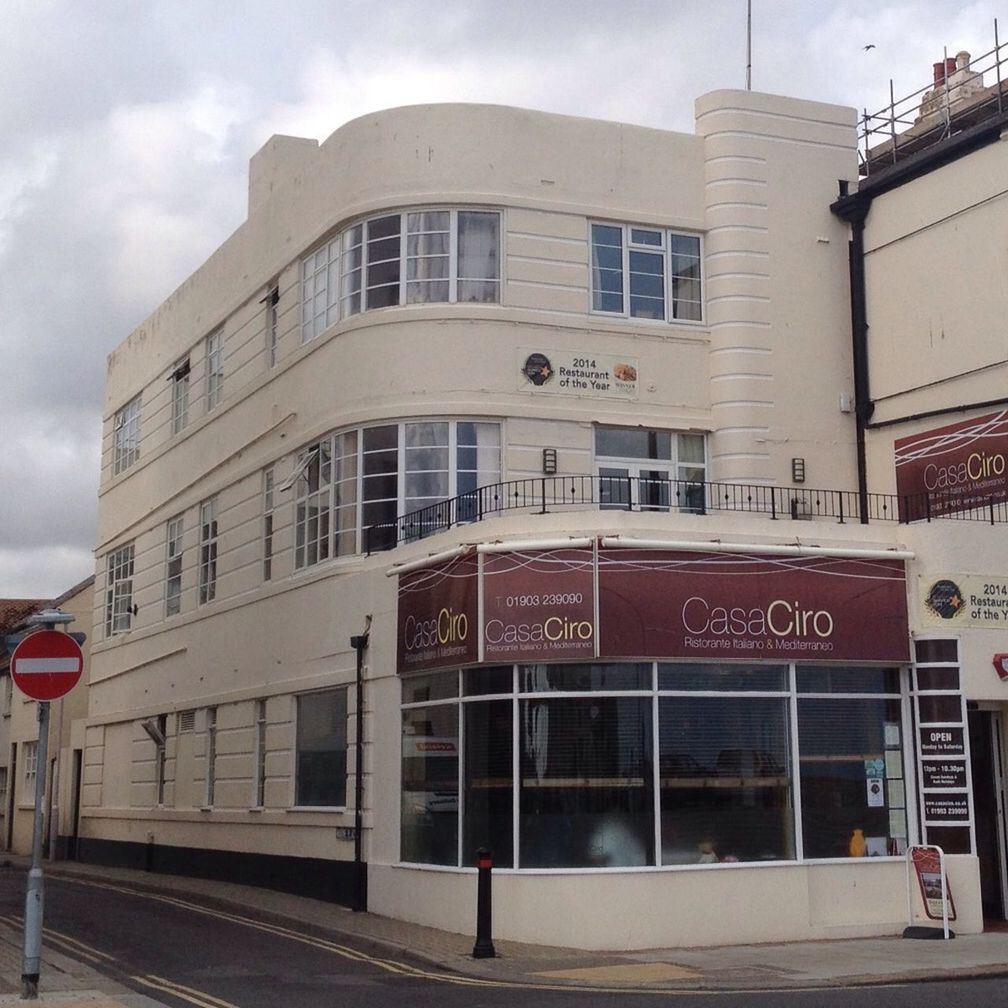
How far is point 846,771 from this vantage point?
17.8 meters

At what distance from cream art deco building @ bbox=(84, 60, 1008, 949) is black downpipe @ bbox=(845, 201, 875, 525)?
0.26ft

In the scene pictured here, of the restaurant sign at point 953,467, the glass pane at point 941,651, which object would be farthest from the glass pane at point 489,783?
the restaurant sign at point 953,467

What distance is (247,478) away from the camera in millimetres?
26453

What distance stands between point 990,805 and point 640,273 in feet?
30.9

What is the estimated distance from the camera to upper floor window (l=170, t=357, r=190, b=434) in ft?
101

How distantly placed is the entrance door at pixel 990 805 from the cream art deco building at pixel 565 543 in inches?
2.8

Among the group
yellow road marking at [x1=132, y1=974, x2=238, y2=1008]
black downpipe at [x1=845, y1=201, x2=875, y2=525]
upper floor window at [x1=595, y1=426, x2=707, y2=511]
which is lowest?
yellow road marking at [x1=132, y1=974, x2=238, y2=1008]

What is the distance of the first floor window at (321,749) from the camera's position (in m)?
21.4

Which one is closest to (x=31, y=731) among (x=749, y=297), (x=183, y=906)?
(x=183, y=906)

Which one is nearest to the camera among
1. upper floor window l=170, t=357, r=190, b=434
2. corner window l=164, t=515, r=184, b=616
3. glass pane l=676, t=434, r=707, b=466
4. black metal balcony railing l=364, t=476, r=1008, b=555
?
black metal balcony railing l=364, t=476, r=1008, b=555

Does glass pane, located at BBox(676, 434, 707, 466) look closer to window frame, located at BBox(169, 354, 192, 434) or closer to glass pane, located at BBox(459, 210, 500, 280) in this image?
glass pane, located at BBox(459, 210, 500, 280)

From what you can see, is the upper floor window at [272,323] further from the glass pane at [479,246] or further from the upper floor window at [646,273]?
the upper floor window at [646,273]

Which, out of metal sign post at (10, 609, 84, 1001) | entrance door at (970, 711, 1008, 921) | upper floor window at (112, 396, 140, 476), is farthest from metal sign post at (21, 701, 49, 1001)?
upper floor window at (112, 396, 140, 476)

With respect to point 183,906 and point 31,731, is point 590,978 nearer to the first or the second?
point 183,906
